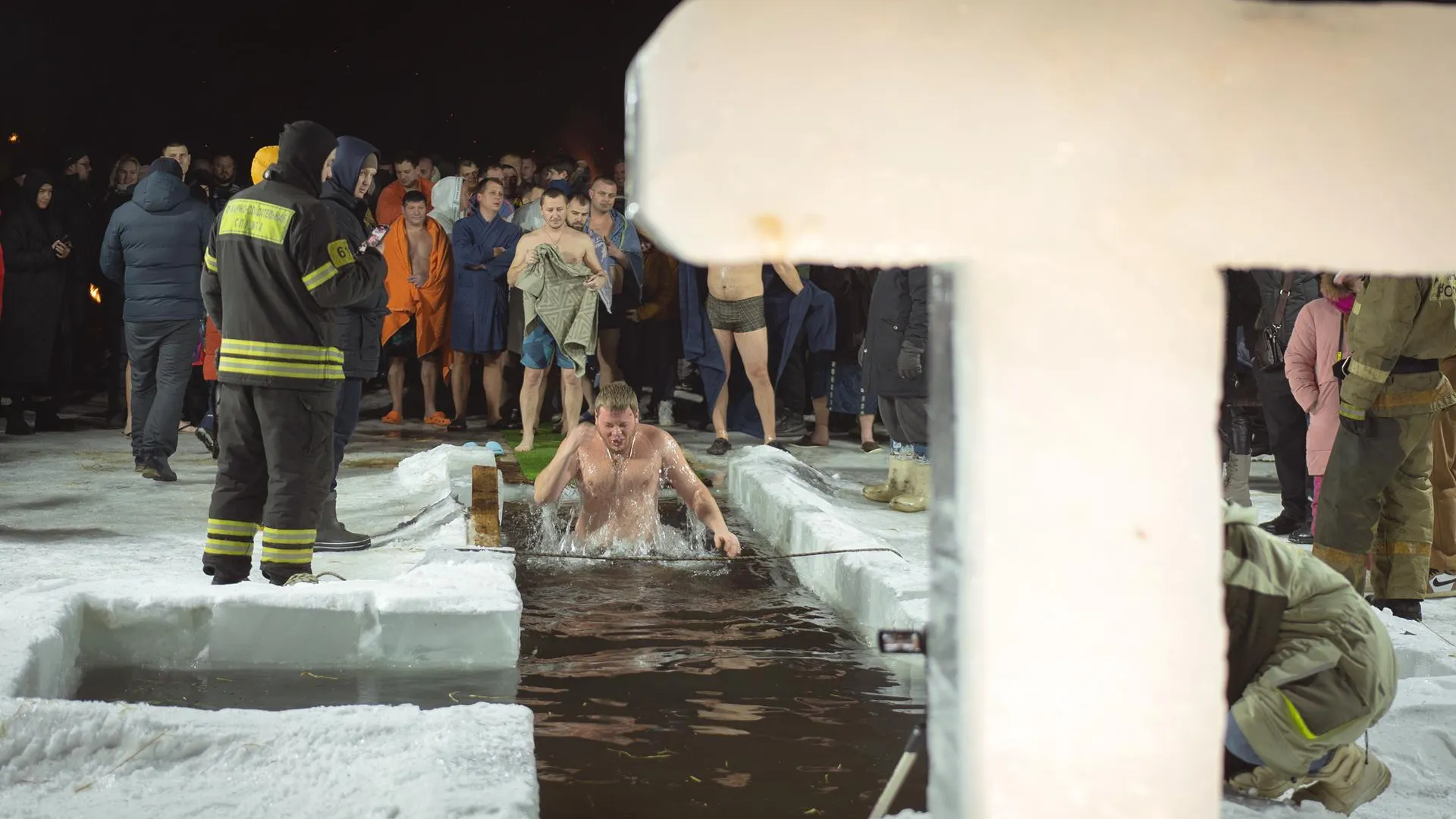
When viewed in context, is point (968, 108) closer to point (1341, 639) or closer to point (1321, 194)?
point (1321, 194)

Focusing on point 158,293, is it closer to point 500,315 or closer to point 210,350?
point 210,350

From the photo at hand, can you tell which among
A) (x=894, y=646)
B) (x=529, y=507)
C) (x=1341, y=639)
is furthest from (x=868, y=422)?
(x=894, y=646)

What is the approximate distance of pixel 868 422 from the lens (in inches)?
435

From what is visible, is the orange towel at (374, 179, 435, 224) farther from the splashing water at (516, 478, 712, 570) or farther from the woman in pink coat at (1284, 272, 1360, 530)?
the woman in pink coat at (1284, 272, 1360, 530)

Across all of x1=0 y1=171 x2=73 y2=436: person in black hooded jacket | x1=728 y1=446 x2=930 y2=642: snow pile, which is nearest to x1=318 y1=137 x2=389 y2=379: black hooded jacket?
x1=728 y1=446 x2=930 y2=642: snow pile

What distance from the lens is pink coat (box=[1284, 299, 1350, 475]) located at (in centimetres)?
643

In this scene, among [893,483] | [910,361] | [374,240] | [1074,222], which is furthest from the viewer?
[893,483]

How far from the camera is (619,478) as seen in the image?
714 centimetres

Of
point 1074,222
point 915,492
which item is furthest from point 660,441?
point 1074,222

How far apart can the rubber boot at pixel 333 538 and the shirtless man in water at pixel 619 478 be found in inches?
34.7

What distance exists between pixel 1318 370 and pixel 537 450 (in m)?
5.65

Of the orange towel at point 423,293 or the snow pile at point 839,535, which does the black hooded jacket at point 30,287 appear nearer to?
the orange towel at point 423,293

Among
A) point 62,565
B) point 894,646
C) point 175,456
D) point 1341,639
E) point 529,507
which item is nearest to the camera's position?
point 894,646

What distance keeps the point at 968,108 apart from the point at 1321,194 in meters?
0.44
